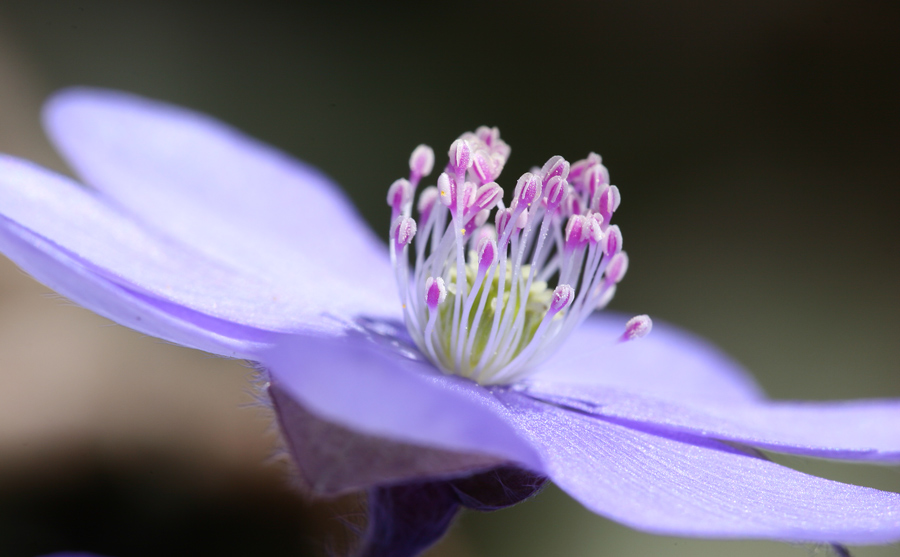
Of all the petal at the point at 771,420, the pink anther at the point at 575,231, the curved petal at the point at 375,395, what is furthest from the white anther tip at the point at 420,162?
the curved petal at the point at 375,395

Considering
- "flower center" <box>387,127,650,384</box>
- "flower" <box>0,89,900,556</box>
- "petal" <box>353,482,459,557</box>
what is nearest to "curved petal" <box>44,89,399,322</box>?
"flower" <box>0,89,900,556</box>

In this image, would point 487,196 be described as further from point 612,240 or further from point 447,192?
point 612,240

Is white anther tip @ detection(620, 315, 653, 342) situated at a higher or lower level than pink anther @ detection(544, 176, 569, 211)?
lower

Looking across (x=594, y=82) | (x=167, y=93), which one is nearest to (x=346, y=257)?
(x=167, y=93)

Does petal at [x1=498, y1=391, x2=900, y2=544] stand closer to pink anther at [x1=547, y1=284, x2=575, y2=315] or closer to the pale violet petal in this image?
pink anther at [x1=547, y1=284, x2=575, y2=315]

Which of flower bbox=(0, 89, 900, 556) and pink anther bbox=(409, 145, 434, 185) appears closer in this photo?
flower bbox=(0, 89, 900, 556)

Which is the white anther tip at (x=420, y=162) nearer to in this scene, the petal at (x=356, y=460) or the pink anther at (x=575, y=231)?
the pink anther at (x=575, y=231)
